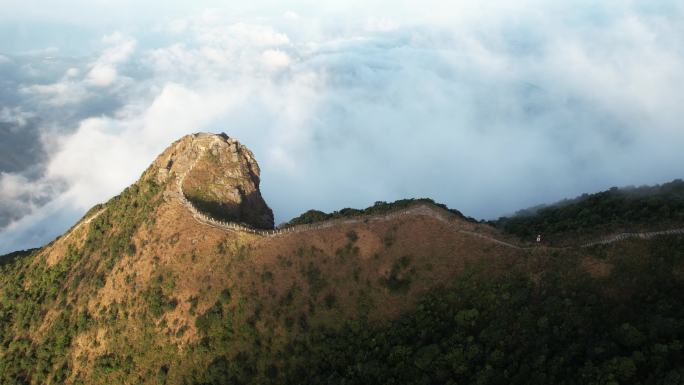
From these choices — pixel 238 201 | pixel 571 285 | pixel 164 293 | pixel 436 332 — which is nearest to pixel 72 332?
pixel 164 293

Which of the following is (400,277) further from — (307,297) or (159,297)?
(159,297)

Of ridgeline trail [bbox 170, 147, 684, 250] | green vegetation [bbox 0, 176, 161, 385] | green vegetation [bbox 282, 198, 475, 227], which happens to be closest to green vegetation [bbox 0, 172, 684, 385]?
green vegetation [bbox 0, 176, 161, 385]

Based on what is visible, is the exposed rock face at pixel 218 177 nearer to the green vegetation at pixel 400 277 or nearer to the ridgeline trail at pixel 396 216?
the ridgeline trail at pixel 396 216

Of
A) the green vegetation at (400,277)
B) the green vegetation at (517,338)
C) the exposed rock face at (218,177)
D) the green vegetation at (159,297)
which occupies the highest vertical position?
the exposed rock face at (218,177)

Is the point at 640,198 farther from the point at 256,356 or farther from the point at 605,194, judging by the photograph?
the point at 256,356

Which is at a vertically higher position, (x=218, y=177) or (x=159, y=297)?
(x=218, y=177)

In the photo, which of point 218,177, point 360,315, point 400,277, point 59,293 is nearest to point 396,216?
point 400,277

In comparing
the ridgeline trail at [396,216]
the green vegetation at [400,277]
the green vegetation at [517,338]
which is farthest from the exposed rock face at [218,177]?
the green vegetation at [400,277]
